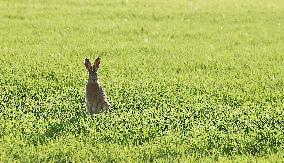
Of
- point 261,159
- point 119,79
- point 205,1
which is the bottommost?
point 261,159

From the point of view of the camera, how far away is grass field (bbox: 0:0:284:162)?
239 inches

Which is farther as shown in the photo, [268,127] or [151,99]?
[151,99]

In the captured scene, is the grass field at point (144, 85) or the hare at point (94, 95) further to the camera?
the hare at point (94, 95)

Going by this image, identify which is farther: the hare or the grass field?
the hare

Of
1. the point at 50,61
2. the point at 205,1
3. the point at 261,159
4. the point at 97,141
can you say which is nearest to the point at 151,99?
the point at 97,141

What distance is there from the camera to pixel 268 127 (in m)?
6.63

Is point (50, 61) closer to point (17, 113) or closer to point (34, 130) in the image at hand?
point (17, 113)

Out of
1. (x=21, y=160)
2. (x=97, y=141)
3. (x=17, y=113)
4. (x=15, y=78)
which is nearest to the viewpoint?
(x=21, y=160)

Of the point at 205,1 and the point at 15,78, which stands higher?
the point at 205,1

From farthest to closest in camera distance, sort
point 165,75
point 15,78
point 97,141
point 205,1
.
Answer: point 205,1, point 165,75, point 15,78, point 97,141

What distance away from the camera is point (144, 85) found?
29.8ft

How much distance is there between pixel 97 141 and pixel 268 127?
2.34 meters

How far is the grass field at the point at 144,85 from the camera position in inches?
239

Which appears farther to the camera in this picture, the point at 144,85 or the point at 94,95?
the point at 144,85
